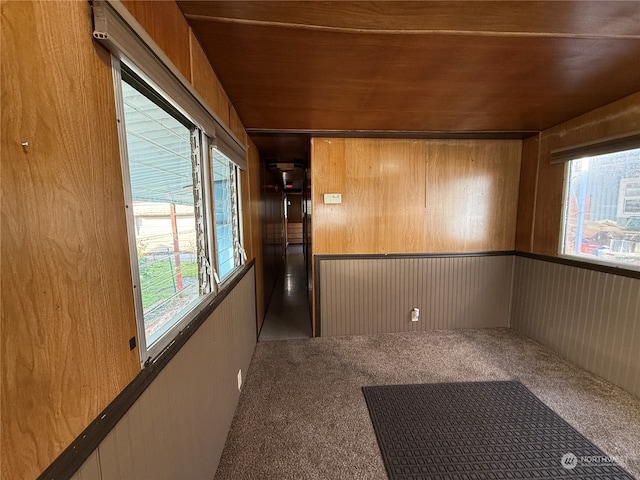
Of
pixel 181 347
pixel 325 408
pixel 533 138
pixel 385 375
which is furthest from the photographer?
pixel 533 138

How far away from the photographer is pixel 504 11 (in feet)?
3.50

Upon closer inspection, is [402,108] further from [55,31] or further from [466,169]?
[55,31]

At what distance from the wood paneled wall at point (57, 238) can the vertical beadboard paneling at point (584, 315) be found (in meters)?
3.16

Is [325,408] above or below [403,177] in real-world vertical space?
below

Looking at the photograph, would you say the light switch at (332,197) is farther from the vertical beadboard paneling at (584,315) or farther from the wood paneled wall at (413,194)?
the vertical beadboard paneling at (584,315)

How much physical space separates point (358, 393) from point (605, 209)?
2.53 metres

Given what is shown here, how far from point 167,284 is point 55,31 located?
0.82m

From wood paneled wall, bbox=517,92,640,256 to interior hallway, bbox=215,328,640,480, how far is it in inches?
45.1

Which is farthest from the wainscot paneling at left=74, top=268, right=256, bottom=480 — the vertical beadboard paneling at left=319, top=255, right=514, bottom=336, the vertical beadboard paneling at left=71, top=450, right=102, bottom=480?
the vertical beadboard paneling at left=319, top=255, right=514, bottom=336

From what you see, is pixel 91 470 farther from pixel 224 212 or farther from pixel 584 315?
pixel 584 315

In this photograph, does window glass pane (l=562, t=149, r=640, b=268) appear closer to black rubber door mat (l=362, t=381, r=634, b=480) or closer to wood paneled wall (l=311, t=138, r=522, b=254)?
wood paneled wall (l=311, t=138, r=522, b=254)

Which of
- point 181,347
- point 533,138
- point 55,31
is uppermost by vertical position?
point 533,138

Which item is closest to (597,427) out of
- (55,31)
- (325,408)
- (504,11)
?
(325,408)

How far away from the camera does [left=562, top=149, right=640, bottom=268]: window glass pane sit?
6.47 ft
